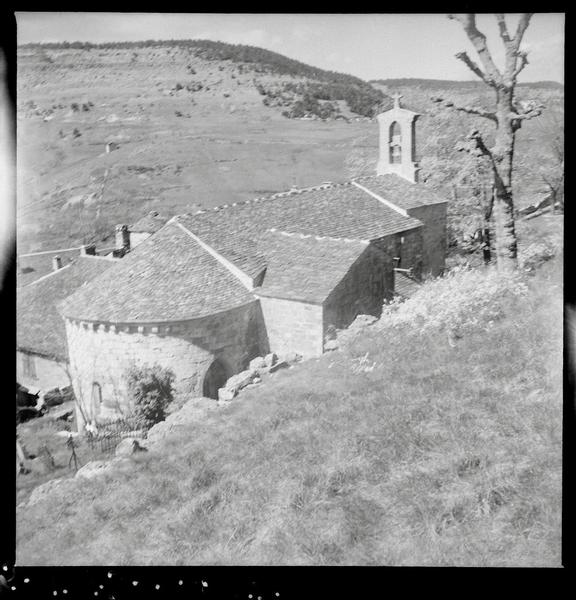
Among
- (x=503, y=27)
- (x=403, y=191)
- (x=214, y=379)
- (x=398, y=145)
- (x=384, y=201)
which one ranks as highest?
(x=503, y=27)

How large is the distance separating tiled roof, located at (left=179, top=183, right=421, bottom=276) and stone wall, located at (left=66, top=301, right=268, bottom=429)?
0.68 metres

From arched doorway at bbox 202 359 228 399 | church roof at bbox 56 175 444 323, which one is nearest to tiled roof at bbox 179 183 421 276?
church roof at bbox 56 175 444 323

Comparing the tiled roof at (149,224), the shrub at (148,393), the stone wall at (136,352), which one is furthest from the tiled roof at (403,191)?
the shrub at (148,393)

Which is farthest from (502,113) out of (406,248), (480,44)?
(406,248)

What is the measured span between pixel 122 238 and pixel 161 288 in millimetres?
671

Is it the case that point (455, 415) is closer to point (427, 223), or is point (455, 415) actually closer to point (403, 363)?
point (403, 363)

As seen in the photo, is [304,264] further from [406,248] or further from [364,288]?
[406,248]

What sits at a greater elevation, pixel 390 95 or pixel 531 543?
pixel 390 95

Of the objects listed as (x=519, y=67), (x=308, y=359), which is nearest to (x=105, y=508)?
(x=308, y=359)

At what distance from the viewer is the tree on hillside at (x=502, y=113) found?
6.86 metres

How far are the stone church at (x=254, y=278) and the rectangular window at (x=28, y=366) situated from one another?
35 cm

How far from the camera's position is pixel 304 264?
713cm

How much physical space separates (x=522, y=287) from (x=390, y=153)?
1904 millimetres
